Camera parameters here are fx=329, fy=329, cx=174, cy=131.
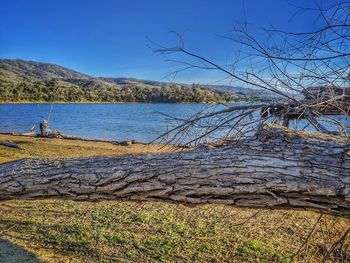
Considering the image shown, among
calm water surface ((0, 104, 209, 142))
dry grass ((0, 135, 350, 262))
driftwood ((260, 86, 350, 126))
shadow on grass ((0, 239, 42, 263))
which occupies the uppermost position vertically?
driftwood ((260, 86, 350, 126))

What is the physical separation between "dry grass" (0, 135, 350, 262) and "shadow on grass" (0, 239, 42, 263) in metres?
0.02

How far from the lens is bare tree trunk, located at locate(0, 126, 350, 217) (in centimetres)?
222

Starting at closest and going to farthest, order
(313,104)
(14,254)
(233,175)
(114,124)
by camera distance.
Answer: (233,175) → (313,104) → (14,254) → (114,124)

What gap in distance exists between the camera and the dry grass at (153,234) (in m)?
4.03

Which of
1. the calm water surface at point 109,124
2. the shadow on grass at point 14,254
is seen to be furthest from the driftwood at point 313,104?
the shadow on grass at point 14,254

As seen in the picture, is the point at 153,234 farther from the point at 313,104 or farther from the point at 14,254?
the point at 313,104

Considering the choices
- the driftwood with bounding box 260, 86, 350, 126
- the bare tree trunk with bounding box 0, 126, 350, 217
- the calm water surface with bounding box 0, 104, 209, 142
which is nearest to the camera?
the bare tree trunk with bounding box 0, 126, 350, 217

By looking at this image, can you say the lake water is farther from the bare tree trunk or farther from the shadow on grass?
the shadow on grass

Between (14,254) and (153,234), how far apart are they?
1754 mm

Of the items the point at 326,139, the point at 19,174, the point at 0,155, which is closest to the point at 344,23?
the point at 326,139

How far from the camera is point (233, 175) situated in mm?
2430

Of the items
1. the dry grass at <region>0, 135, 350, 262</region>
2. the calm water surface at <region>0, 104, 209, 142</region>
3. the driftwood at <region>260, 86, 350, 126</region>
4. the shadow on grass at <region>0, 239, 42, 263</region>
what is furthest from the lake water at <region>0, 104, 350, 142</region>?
the shadow on grass at <region>0, 239, 42, 263</region>

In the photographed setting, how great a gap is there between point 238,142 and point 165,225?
2.67 m

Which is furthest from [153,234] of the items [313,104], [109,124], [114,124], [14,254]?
[109,124]
